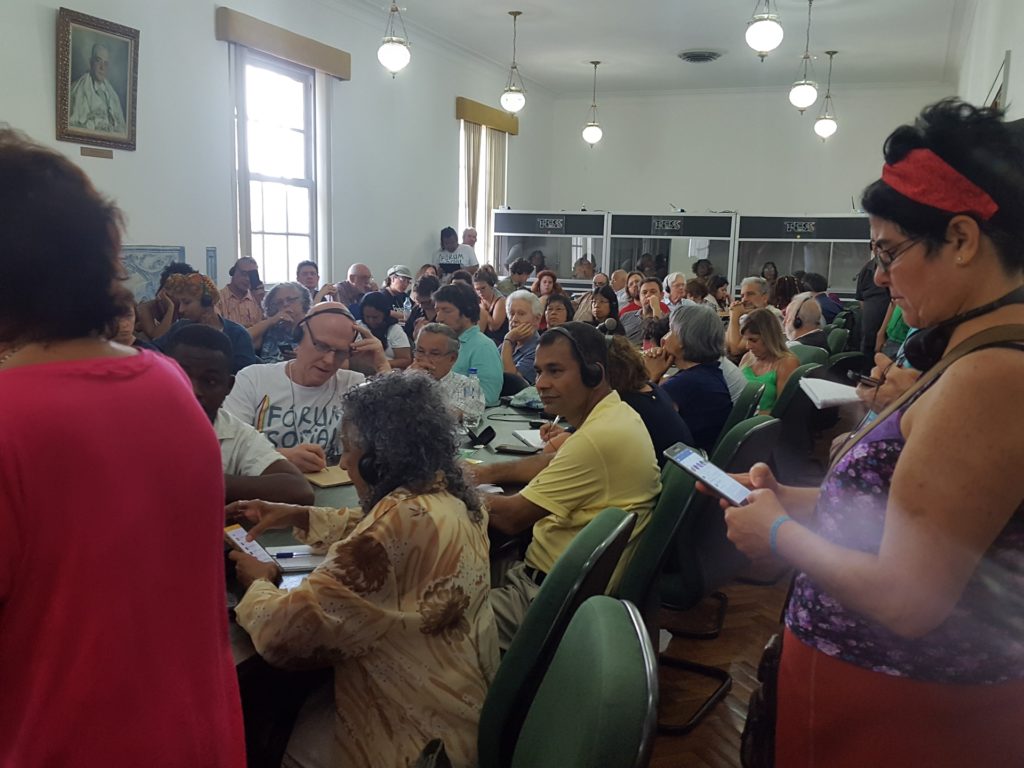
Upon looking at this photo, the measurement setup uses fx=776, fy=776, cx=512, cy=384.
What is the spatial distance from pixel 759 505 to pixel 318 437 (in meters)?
2.03

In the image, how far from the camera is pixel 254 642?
4.55ft

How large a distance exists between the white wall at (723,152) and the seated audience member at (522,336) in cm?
884

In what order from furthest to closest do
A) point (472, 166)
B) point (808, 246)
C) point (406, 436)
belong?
point (808, 246)
point (472, 166)
point (406, 436)

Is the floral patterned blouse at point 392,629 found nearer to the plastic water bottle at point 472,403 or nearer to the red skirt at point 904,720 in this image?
the red skirt at point 904,720

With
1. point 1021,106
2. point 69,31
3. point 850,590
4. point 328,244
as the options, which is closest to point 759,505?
point 850,590

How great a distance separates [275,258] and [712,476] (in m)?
6.90

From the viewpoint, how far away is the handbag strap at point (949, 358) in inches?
37.9

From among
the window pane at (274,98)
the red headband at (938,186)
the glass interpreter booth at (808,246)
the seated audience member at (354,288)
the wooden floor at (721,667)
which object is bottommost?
the wooden floor at (721,667)

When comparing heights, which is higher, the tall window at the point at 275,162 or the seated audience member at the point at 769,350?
the tall window at the point at 275,162

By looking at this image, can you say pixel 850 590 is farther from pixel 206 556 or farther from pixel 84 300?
pixel 84 300

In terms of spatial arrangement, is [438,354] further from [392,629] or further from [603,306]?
[603,306]

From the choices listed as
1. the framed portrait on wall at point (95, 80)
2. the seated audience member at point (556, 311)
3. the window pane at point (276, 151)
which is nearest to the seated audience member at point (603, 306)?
the seated audience member at point (556, 311)

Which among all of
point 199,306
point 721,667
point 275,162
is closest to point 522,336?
point 199,306

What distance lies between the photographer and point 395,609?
4.70 feet
